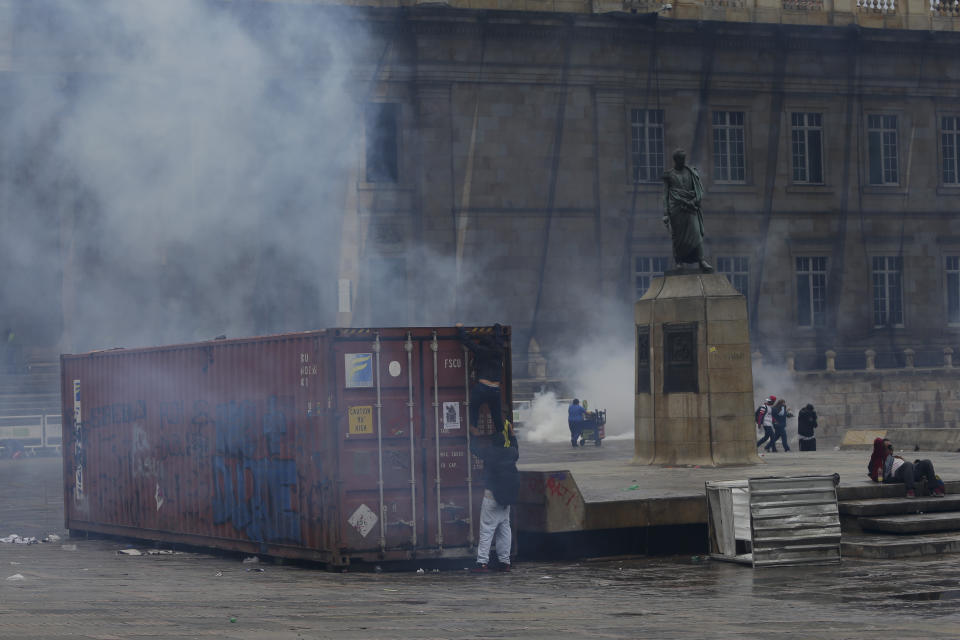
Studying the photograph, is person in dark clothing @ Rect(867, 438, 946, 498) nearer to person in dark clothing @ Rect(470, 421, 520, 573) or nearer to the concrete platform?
the concrete platform

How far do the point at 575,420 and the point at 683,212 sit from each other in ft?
53.0

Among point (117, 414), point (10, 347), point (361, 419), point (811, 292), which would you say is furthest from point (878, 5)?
point (361, 419)

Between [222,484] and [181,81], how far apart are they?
16672mm

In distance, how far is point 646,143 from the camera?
51594 mm

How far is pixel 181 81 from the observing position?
34.2 metres

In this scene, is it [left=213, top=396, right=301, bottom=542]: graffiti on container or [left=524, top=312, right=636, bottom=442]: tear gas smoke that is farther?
[left=524, top=312, right=636, bottom=442]: tear gas smoke

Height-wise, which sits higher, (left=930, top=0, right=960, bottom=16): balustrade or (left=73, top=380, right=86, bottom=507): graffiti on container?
(left=930, top=0, right=960, bottom=16): balustrade

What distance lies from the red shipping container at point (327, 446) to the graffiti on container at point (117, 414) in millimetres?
997

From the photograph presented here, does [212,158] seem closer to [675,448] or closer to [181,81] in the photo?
[181,81]

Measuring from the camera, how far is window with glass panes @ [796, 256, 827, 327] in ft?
175

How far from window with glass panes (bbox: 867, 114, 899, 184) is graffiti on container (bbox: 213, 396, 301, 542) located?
1559 inches

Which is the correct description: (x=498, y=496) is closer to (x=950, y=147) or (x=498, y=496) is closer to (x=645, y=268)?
(x=645, y=268)

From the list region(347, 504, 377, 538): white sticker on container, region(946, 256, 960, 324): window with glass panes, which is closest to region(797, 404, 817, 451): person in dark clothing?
region(347, 504, 377, 538): white sticker on container

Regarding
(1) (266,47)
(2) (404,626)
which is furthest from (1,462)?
(2) (404,626)
